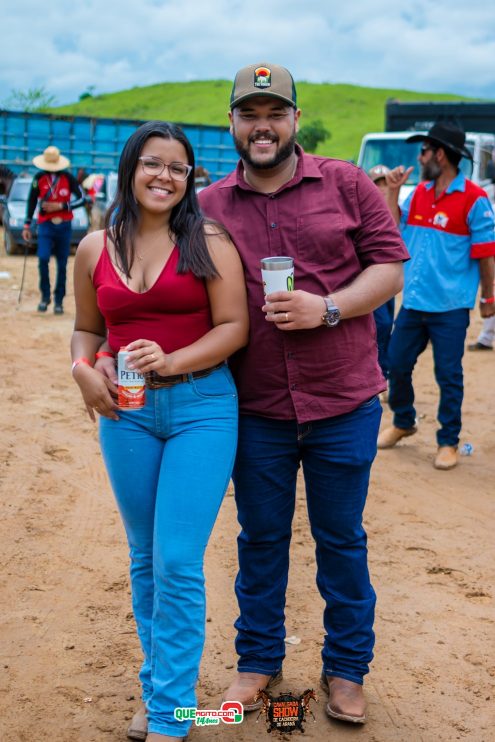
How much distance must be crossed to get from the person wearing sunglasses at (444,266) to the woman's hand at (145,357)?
3683 millimetres

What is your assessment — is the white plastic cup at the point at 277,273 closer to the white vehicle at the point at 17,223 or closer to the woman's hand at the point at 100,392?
the woman's hand at the point at 100,392

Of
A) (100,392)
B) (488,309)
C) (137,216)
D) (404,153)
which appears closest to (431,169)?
(488,309)

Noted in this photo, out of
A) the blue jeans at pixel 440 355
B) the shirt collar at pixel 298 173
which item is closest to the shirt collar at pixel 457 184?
the blue jeans at pixel 440 355

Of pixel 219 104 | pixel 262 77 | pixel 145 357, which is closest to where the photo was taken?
pixel 145 357

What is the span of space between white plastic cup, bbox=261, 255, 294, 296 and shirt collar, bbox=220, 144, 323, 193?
0.39 metres

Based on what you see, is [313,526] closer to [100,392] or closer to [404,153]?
[100,392]

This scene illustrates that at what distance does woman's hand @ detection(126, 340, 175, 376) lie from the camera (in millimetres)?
2701

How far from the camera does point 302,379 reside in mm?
3039

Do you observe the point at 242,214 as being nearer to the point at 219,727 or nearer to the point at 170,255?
the point at 170,255

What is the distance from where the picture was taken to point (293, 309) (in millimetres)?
2801

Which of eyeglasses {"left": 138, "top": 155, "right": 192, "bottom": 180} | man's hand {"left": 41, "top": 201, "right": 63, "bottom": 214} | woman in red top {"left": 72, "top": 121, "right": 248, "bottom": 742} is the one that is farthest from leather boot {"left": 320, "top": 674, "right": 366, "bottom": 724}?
man's hand {"left": 41, "top": 201, "right": 63, "bottom": 214}

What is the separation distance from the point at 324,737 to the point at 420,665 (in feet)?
2.22

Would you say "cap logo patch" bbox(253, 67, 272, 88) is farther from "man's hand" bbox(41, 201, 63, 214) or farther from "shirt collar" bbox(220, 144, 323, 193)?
"man's hand" bbox(41, 201, 63, 214)

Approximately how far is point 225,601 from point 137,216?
2084 mm
